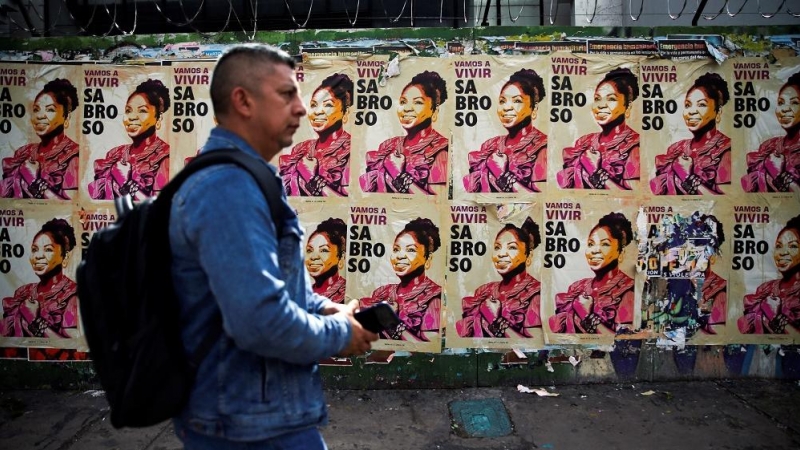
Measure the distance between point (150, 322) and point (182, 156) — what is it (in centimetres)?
322

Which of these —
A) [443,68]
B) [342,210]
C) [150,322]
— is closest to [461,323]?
[342,210]

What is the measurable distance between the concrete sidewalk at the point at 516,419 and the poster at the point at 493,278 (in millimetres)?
428

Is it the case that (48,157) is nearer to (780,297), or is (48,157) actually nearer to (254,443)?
(254,443)

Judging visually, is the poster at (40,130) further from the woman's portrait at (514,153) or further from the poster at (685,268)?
the poster at (685,268)

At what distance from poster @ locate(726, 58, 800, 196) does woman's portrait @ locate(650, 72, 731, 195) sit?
0.34 ft

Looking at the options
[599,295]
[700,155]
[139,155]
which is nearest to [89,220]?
[139,155]

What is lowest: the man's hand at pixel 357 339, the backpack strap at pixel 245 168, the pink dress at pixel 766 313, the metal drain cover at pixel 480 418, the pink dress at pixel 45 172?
the metal drain cover at pixel 480 418

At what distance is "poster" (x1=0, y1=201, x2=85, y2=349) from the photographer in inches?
180

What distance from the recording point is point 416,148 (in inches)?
177

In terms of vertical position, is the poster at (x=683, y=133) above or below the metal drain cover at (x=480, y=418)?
above

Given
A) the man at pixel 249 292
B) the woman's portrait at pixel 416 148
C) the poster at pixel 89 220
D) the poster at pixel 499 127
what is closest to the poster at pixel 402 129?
the woman's portrait at pixel 416 148

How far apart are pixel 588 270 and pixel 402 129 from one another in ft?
5.86

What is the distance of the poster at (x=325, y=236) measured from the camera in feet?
14.8

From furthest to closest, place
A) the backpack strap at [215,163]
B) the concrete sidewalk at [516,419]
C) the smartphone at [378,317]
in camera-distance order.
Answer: the concrete sidewalk at [516,419] < the smartphone at [378,317] < the backpack strap at [215,163]
